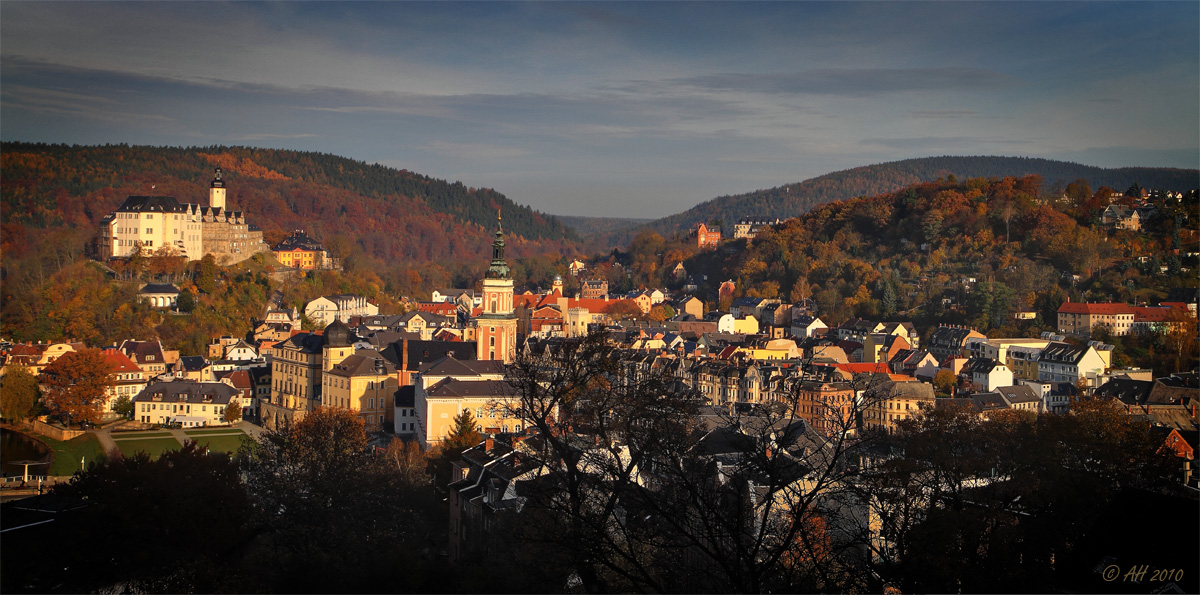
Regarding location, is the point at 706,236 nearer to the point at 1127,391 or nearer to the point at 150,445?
the point at 1127,391

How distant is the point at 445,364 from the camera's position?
33031mm

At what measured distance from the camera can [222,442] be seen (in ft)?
108

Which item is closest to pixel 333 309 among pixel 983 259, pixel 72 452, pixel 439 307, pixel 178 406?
pixel 439 307

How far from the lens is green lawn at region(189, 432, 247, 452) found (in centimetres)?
3173

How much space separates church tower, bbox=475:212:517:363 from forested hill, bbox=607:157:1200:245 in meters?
57.5

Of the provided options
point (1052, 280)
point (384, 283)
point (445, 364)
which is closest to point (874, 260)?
point (1052, 280)

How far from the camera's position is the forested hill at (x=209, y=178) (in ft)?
212

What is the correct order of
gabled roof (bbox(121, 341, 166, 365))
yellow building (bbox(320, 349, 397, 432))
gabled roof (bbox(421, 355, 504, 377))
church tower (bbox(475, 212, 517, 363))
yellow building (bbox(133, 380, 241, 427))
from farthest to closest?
gabled roof (bbox(121, 341, 166, 365)) < church tower (bbox(475, 212, 517, 363)) < yellow building (bbox(133, 380, 241, 427)) < yellow building (bbox(320, 349, 397, 432)) < gabled roof (bbox(421, 355, 504, 377))

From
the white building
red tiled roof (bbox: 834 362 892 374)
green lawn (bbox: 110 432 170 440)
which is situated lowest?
green lawn (bbox: 110 432 170 440)

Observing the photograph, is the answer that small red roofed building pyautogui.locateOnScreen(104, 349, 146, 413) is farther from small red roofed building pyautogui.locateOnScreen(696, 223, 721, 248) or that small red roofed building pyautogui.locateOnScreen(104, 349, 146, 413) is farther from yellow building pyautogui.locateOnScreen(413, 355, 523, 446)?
small red roofed building pyautogui.locateOnScreen(696, 223, 721, 248)

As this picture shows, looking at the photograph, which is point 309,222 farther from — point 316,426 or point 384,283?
point 316,426

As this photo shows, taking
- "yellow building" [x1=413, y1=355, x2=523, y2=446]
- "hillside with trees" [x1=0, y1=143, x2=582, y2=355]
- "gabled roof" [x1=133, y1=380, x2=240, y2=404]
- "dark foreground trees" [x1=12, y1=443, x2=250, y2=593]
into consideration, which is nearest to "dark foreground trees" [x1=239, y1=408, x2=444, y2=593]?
"dark foreground trees" [x1=12, y1=443, x2=250, y2=593]

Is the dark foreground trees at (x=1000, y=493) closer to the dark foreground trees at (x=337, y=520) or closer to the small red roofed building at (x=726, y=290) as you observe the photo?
the dark foreground trees at (x=337, y=520)

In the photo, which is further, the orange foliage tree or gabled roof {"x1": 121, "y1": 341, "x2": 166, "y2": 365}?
gabled roof {"x1": 121, "y1": 341, "x2": 166, "y2": 365}
